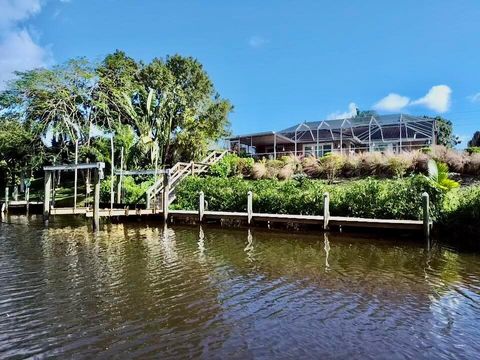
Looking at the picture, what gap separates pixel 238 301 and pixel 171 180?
56.2 ft

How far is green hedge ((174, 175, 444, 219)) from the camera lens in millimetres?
16562

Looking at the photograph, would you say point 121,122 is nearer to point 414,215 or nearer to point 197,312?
point 414,215

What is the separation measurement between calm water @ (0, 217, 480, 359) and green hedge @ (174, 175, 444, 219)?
2958 millimetres

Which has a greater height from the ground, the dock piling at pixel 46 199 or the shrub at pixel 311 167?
the shrub at pixel 311 167

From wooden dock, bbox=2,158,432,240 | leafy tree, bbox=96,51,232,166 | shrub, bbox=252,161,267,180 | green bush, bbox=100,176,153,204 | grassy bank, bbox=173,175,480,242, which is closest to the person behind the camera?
grassy bank, bbox=173,175,480,242

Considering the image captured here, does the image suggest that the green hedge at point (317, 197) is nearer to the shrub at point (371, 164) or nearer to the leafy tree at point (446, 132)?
the shrub at point (371, 164)

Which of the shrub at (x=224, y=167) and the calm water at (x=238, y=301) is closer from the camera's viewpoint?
the calm water at (x=238, y=301)

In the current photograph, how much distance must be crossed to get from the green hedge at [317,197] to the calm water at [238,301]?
9.71 ft

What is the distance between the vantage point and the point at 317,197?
61.2ft

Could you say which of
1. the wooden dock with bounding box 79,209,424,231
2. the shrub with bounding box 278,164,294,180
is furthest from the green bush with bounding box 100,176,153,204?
the shrub with bounding box 278,164,294,180

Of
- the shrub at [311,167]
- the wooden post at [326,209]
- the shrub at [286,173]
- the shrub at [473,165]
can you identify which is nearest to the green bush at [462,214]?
the wooden post at [326,209]

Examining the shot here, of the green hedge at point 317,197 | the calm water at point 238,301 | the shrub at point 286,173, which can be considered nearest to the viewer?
the calm water at point 238,301

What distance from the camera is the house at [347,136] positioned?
35.1 meters

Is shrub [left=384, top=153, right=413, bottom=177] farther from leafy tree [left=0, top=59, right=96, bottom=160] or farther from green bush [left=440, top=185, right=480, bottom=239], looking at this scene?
leafy tree [left=0, top=59, right=96, bottom=160]
